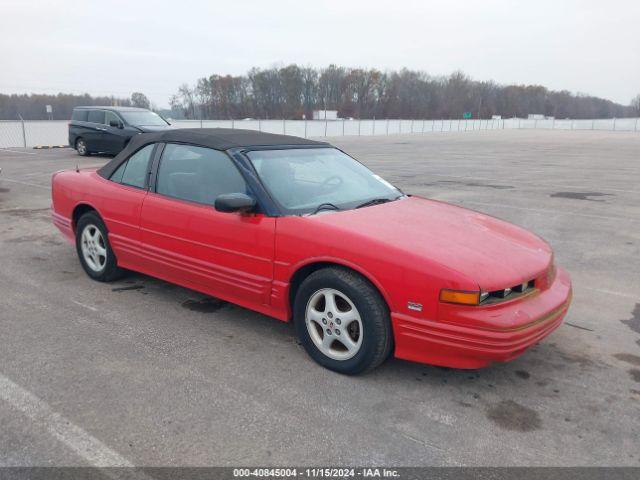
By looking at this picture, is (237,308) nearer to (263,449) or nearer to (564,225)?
(263,449)

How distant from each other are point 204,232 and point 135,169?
120 cm

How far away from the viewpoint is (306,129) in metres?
37.2

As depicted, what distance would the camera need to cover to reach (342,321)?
10.7 ft

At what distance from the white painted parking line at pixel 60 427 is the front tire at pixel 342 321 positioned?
1358mm

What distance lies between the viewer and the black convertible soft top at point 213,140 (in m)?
4.10

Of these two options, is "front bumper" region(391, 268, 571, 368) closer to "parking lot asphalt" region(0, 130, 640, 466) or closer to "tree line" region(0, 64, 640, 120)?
"parking lot asphalt" region(0, 130, 640, 466)

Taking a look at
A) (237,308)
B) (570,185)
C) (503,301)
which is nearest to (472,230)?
(503,301)

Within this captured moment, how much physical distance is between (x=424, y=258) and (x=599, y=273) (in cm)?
352

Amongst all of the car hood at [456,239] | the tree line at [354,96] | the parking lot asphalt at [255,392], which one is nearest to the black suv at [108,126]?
the parking lot asphalt at [255,392]

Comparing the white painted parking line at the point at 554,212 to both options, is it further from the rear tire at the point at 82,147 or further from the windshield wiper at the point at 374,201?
the rear tire at the point at 82,147

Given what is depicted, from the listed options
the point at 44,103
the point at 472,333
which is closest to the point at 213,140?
the point at 472,333

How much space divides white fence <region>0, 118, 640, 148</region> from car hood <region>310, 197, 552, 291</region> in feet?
64.9

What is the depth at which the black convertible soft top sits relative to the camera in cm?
410

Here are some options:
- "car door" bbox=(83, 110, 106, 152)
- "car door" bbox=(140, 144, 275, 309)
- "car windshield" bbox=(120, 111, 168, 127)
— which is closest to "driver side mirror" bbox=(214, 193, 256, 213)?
"car door" bbox=(140, 144, 275, 309)
